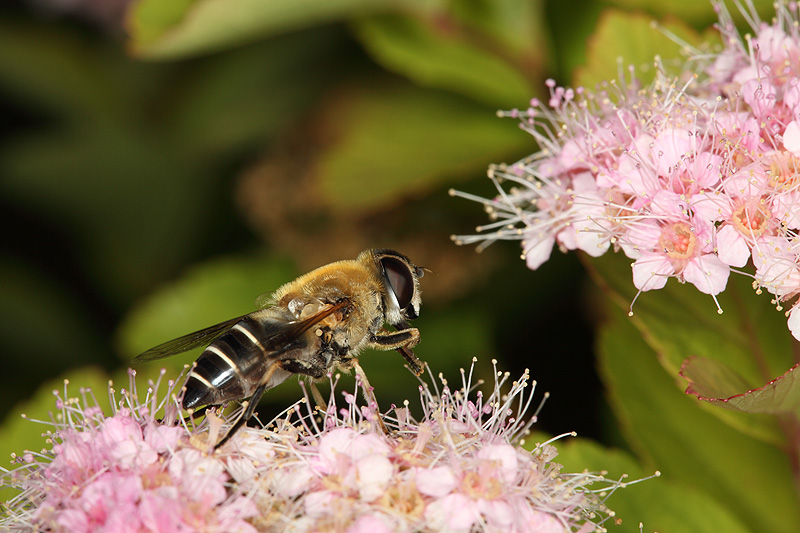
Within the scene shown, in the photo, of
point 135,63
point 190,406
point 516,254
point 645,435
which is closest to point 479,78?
point 516,254

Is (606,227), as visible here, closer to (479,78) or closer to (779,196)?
(779,196)

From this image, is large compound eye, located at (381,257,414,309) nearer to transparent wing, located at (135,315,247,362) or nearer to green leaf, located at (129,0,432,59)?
transparent wing, located at (135,315,247,362)

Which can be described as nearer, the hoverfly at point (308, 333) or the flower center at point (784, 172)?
the flower center at point (784, 172)

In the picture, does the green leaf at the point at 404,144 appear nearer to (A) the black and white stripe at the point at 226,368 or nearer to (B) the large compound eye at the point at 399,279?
(B) the large compound eye at the point at 399,279

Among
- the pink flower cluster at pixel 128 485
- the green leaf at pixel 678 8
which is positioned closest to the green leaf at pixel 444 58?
the green leaf at pixel 678 8

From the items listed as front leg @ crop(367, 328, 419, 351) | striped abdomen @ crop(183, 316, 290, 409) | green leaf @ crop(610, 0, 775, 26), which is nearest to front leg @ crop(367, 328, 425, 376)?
front leg @ crop(367, 328, 419, 351)

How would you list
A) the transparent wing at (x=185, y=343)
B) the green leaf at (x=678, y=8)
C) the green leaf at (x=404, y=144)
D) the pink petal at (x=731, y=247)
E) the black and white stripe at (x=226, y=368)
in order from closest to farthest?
the pink petal at (x=731, y=247) → the black and white stripe at (x=226, y=368) → the transparent wing at (x=185, y=343) → the green leaf at (x=678, y=8) → the green leaf at (x=404, y=144)

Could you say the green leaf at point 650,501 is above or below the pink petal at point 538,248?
below
